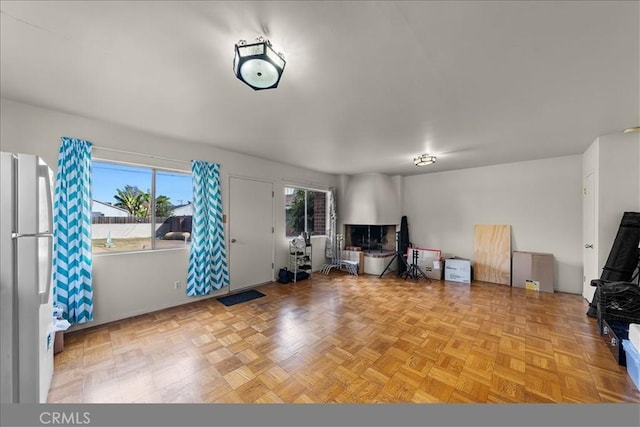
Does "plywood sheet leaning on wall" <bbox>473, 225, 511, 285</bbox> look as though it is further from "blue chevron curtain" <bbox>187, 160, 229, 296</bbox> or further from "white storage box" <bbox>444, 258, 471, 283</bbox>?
"blue chevron curtain" <bbox>187, 160, 229, 296</bbox>

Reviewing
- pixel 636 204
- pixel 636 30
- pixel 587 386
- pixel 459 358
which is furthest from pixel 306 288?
pixel 636 204

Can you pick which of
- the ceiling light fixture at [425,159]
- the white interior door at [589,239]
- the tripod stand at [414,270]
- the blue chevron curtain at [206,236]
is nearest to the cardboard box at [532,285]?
the white interior door at [589,239]

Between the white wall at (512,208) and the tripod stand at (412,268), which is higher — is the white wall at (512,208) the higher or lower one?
the higher one

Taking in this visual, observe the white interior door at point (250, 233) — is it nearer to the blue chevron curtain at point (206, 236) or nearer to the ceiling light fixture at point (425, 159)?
the blue chevron curtain at point (206, 236)

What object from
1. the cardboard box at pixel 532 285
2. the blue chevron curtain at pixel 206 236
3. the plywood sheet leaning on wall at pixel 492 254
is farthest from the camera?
the plywood sheet leaning on wall at pixel 492 254

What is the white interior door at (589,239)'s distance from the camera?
10.9 feet

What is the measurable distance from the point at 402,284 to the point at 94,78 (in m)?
5.09

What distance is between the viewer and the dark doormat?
11.6ft

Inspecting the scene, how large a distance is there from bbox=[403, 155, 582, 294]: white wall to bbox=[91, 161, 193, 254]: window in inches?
200

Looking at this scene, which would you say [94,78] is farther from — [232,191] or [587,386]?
[587,386]

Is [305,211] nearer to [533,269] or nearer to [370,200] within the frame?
[370,200]

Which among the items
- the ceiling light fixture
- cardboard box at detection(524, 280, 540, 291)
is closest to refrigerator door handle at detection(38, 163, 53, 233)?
the ceiling light fixture

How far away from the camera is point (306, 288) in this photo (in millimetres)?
4316

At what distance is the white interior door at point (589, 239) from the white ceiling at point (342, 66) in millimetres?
1035
